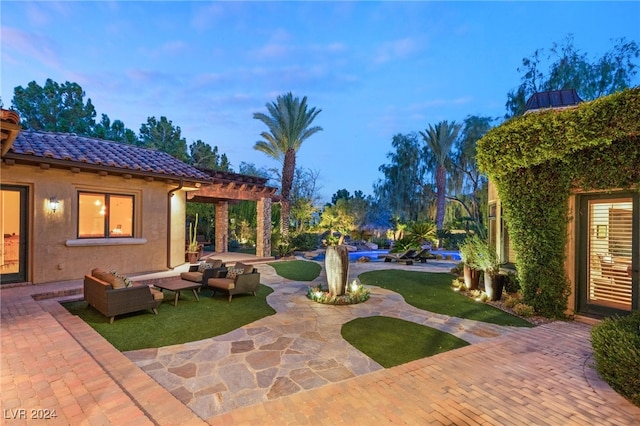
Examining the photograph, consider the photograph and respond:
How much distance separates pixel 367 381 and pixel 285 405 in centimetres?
102

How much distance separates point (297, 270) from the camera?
12297 millimetres

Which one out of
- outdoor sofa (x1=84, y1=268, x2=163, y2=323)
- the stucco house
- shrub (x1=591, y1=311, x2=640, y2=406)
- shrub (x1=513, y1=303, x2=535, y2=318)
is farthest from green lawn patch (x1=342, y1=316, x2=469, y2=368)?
the stucco house

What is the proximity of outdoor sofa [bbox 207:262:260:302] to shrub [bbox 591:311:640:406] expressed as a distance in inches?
254

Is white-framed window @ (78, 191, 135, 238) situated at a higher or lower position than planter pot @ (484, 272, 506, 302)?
higher

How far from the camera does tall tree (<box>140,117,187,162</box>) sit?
82.9ft

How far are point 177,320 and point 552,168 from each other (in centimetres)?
794

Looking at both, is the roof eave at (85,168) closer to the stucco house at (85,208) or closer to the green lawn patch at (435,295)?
the stucco house at (85,208)

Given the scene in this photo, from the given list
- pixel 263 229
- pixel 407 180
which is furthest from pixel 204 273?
pixel 407 180

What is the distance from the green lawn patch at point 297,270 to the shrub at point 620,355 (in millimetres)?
7742

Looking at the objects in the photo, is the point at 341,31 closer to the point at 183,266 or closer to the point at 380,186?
the point at 380,186

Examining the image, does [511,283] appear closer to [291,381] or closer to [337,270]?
[337,270]

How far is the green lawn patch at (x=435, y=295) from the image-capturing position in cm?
649

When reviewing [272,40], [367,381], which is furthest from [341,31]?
[367,381]

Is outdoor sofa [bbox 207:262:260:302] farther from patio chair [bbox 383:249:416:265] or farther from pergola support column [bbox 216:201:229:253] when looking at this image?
pergola support column [bbox 216:201:229:253]
